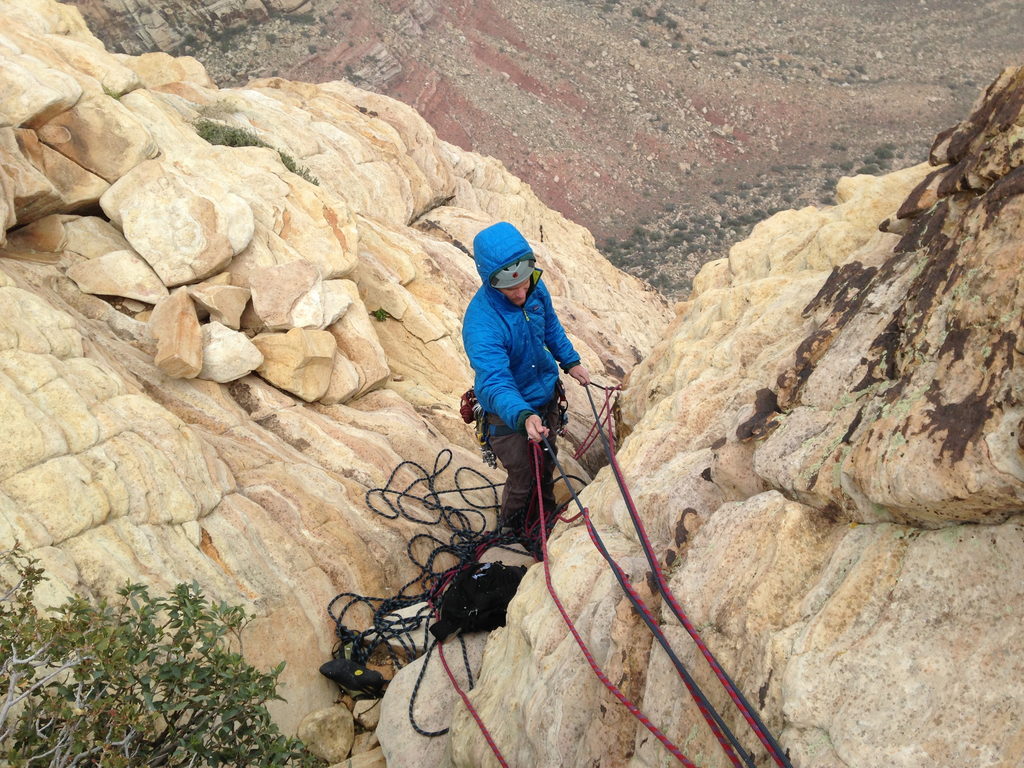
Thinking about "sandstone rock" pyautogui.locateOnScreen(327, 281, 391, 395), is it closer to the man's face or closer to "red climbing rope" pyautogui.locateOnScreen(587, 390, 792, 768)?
the man's face

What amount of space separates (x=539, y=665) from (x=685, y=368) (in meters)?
3.10

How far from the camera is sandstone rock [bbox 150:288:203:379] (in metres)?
7.68

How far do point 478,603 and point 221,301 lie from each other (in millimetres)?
5026

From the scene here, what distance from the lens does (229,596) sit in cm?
596

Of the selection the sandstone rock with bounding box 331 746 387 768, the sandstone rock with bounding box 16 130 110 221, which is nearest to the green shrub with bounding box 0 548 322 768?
the sandstone rock with bounding box 331 746 387 768

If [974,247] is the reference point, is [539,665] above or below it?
below

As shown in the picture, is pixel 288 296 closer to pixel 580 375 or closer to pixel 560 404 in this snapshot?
pixel 560 404

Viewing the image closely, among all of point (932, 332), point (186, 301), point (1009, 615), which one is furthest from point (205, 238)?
point (1009, 615)

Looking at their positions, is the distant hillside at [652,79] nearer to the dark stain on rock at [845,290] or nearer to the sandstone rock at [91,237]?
the sandstone rock at [91,237]

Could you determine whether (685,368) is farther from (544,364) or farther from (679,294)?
(679,294)

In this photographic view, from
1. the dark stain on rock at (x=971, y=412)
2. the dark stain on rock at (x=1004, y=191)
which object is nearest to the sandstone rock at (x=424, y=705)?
the dark stain on rock at (x=971, y=412)

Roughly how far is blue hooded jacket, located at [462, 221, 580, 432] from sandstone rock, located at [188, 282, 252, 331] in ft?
12.9

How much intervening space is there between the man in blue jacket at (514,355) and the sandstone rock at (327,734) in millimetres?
2285

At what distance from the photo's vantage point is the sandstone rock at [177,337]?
768cm
